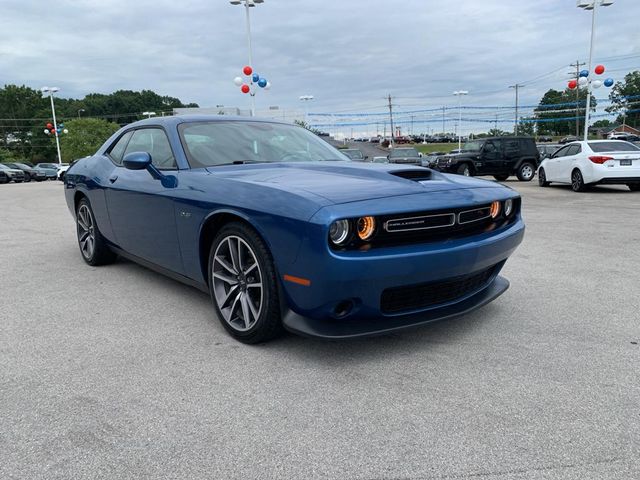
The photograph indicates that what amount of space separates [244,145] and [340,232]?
166 cm

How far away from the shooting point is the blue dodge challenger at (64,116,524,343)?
2424 mm

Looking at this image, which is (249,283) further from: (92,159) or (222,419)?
(92,159)

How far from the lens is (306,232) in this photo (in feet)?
7.81

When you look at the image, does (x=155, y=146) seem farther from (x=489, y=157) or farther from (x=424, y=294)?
(x=489, y=157)

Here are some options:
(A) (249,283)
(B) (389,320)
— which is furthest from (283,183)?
(B) (389,320)

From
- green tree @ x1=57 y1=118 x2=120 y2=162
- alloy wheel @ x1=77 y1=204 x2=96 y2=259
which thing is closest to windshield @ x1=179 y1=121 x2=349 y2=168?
alloy wheel @ x1=77 y1=204 x2=96 y2=259

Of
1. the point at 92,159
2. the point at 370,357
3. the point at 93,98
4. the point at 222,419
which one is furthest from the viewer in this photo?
the point at 93,98

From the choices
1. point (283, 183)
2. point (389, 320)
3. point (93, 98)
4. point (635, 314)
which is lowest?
point (635, 314)

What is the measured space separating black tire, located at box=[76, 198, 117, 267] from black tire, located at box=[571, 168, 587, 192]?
11.8 m

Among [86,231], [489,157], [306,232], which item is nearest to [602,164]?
[489,157]

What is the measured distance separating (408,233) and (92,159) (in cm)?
387

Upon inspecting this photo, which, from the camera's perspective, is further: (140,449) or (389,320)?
(389,320)

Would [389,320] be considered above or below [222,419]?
above

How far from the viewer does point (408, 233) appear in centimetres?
255
